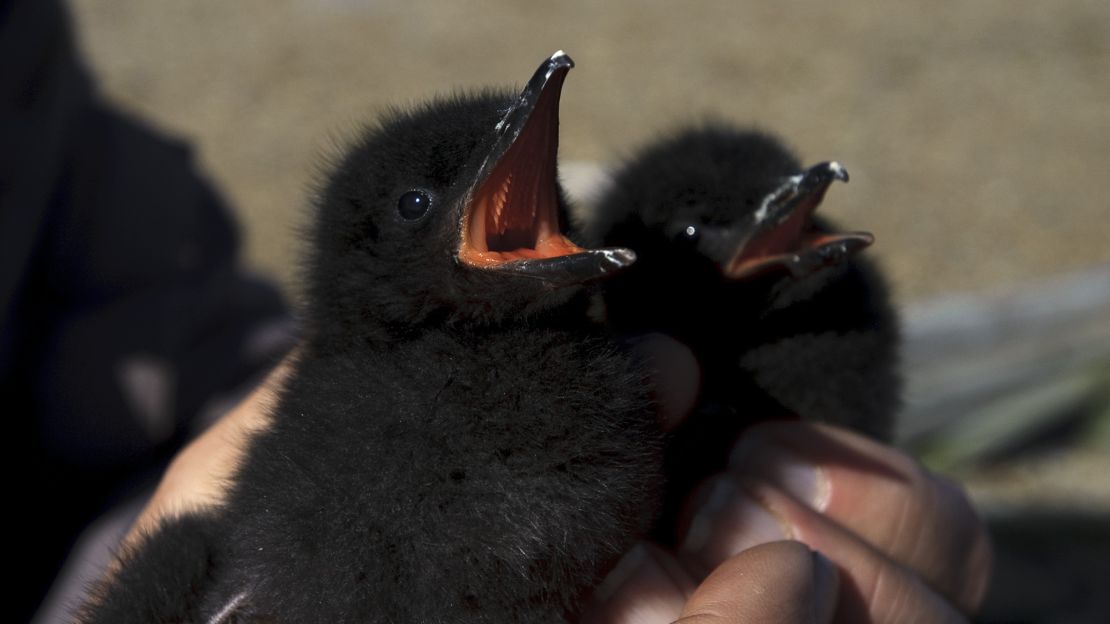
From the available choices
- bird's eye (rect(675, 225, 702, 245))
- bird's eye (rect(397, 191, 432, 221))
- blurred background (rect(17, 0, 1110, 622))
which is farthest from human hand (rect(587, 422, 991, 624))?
blurred background (rect(17, 0, 1110, 622))

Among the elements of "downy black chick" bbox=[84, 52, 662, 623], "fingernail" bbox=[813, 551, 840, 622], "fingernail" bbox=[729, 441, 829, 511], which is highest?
"downy black chick" bbox=[84, 52, 662, 623]

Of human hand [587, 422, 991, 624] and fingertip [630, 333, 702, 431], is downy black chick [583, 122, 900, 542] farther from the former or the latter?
fingertip [630, 333, 702, 431]

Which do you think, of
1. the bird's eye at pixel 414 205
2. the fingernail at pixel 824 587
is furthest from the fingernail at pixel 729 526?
the bird's eye at pixel 414 205

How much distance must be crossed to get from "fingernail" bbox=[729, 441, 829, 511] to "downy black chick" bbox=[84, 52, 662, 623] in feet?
1.93

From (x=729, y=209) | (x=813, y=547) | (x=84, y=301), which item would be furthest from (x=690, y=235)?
(x=84, y=301)

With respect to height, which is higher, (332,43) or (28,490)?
(332,43)

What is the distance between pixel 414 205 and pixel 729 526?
43.4 inches

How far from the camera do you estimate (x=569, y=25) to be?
8.77m

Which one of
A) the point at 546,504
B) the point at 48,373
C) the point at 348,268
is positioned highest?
the point at 348,268

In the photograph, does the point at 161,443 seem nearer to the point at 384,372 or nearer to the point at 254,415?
the point at 254,415

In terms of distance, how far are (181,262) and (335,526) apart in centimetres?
203

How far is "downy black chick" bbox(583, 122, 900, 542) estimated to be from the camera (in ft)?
9.04

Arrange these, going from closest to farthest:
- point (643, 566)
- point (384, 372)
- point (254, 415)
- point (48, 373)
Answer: point (384, 372)
point (643, 566)
point (254, 415)
point (48, 373)

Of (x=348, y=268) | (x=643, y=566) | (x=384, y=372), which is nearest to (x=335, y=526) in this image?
(x=384, y=372)
